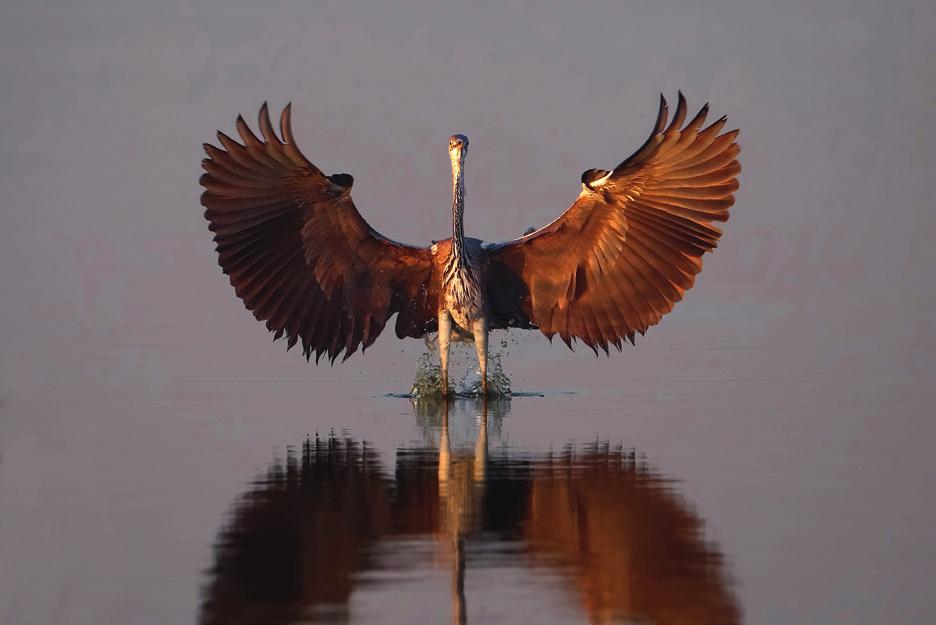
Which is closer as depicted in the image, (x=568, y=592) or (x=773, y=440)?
(x=568, y=592)

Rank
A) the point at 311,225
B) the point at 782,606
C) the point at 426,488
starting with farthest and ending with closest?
the point at 311,225, the point at 426,488, the point at 782,606

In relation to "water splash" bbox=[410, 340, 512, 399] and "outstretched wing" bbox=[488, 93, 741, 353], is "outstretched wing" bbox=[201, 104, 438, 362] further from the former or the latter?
"outstretched wing" bbox=[488, 93, 741, 353]

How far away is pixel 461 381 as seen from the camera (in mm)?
18375

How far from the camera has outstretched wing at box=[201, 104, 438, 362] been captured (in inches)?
658

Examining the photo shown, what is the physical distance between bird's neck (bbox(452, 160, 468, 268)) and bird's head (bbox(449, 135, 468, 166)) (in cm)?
3

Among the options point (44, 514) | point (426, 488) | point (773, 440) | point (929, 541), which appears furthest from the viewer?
point (773, 440)

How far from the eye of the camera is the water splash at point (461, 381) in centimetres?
1786

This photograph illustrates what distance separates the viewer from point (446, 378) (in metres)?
17.6

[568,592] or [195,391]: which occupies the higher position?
[195,391]

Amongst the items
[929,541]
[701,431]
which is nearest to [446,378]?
[701,431]

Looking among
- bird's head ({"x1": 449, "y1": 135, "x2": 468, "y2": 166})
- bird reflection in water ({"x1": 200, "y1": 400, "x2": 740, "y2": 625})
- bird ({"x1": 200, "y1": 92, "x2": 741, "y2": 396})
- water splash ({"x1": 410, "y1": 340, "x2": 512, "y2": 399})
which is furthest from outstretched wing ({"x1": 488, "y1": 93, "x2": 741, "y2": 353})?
bird reflection in water ({"x1": 200, "y1": 400, "x2": 740, "y2": 625})

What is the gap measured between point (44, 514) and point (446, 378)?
7.25 m

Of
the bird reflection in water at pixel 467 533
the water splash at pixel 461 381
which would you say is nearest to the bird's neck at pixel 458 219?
the water splash at pixel 461 381

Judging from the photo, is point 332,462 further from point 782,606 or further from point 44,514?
point 782,606
